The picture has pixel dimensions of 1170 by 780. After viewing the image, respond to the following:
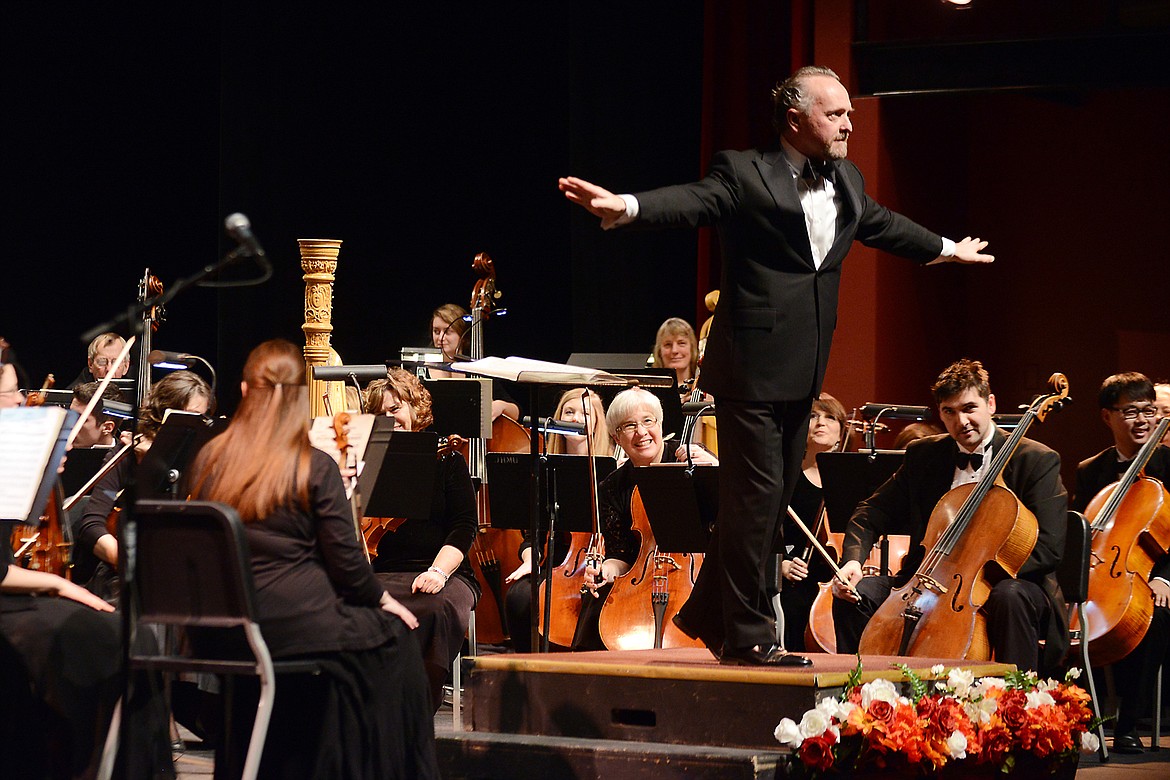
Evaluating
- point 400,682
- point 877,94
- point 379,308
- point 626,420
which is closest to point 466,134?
point 379,308

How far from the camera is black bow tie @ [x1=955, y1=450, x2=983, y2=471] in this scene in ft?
15.4

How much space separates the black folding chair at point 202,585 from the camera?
2885 mm

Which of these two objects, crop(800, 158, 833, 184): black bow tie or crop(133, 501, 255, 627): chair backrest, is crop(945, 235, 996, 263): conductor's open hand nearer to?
crop(800, 158, 833, 184): black bow tie

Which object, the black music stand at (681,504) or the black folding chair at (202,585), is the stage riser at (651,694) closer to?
the black music stand at (681,504)

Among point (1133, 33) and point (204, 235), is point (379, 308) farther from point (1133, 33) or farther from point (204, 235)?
point (1133, 33)

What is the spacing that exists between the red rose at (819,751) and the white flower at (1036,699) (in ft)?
2.09

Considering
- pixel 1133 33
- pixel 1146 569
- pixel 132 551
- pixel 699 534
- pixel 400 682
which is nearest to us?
pixel 132 551

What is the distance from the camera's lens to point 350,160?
7.72m

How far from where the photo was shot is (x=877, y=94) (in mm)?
6484

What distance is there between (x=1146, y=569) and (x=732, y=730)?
223 centimetres

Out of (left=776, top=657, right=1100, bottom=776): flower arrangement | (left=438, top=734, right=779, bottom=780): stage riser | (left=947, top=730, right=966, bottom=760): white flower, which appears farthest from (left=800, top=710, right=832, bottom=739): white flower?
(left=947, top=730, right=966, bottom=760): white flower

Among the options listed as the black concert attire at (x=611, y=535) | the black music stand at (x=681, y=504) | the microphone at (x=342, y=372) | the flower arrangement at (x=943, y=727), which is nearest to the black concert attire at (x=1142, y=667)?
the flower arrangement at (x=943, y=727)

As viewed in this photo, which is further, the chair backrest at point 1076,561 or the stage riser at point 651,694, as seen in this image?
the chair backrest at point 1076,561

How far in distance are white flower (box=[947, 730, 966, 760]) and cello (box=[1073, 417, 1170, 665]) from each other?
173 cm
